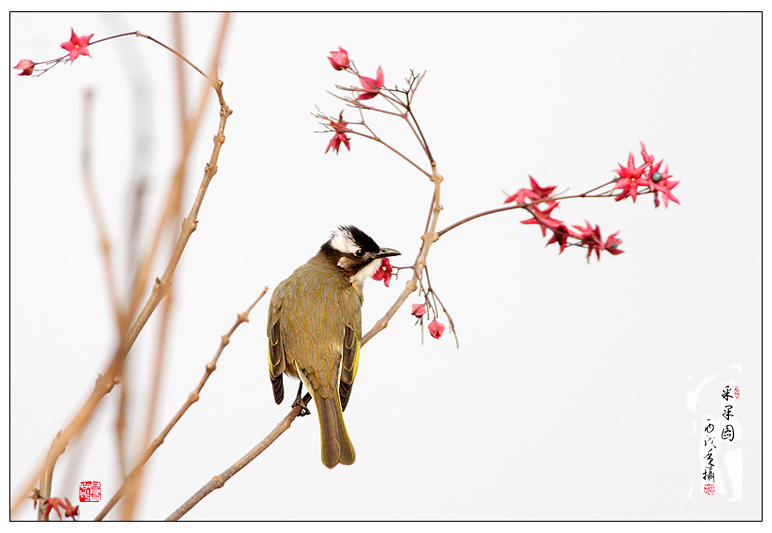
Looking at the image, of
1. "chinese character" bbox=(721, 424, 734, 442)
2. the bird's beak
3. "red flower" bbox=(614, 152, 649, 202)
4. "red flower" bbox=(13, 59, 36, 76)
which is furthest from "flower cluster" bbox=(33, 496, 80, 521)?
"chinese character" bbox=(721, 424, 734, 442)

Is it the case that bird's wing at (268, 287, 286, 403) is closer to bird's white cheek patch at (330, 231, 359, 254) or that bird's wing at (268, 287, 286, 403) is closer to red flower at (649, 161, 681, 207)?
bird's white cheek patch at (330, 231, 359, 254)

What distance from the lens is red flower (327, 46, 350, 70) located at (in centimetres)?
133

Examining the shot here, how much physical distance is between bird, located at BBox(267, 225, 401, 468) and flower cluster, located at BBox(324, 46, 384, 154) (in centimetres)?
45

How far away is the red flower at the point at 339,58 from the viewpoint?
1331mm

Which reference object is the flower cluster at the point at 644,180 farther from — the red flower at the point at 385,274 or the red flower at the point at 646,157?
the red flower at the point at 385,274

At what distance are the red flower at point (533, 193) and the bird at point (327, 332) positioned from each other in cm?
57

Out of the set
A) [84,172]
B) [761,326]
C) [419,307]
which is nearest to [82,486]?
[419,307]

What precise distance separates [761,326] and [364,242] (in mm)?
1156

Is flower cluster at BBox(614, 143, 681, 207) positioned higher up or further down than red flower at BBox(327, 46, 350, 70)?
further down

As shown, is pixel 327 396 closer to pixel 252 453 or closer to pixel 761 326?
pixel 252 453

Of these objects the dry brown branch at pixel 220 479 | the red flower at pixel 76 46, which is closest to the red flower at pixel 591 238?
the dry brown branch at pixel 220 479

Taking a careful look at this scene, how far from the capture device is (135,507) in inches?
22.5

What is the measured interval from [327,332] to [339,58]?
0.78 metres

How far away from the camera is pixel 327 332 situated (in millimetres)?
1906
